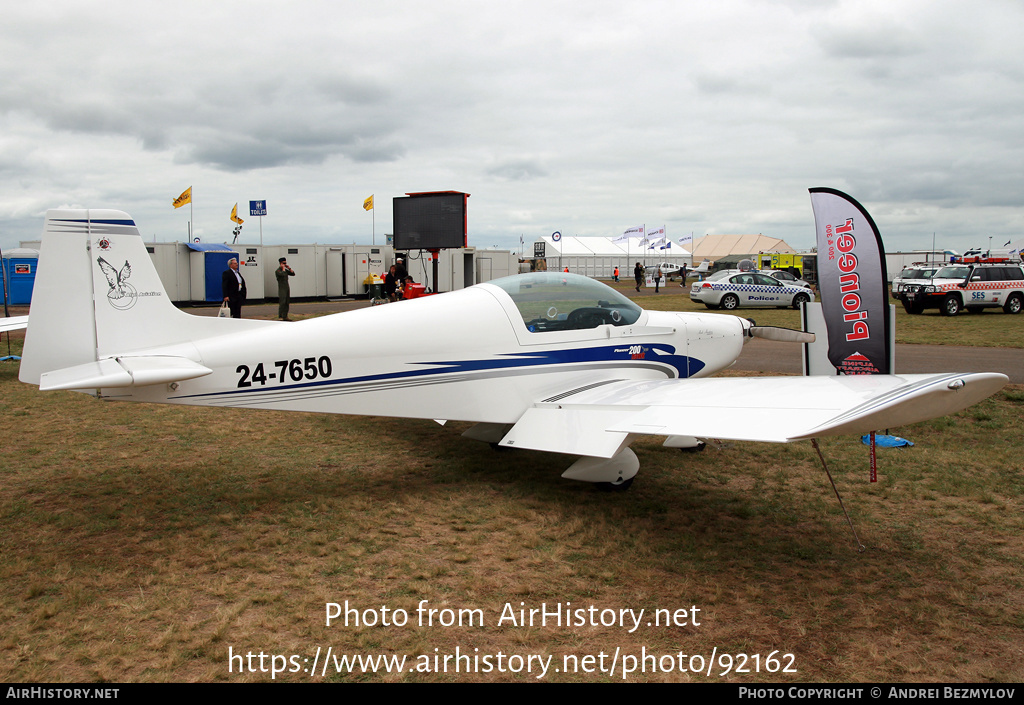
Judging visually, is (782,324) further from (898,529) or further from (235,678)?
(235,678)

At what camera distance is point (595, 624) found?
359cm

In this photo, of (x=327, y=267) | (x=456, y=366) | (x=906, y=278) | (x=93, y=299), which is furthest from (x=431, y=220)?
(x=906, y=278)

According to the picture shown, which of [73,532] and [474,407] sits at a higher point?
[474,407]

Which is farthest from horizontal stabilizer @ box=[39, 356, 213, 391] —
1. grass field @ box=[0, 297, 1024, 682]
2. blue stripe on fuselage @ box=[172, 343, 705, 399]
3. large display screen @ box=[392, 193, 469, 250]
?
large display screen @ box=[392, 193, 469, 250]

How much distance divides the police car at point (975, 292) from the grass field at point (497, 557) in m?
17.2

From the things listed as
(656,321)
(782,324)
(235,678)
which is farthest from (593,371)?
(782,324)

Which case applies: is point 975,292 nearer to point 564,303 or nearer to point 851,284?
point 851,284

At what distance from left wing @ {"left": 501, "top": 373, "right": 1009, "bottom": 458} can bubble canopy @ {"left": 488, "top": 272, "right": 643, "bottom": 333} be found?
2.11 ft

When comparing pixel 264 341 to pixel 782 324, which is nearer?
pixel 264 341

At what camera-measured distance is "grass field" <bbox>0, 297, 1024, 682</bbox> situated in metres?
3.30

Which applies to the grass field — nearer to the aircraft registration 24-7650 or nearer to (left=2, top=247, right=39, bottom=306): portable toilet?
the aircraft registration 24-7650

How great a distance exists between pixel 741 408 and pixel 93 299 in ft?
15.9

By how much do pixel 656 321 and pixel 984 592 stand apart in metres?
3.59

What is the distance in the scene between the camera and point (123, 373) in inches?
182
